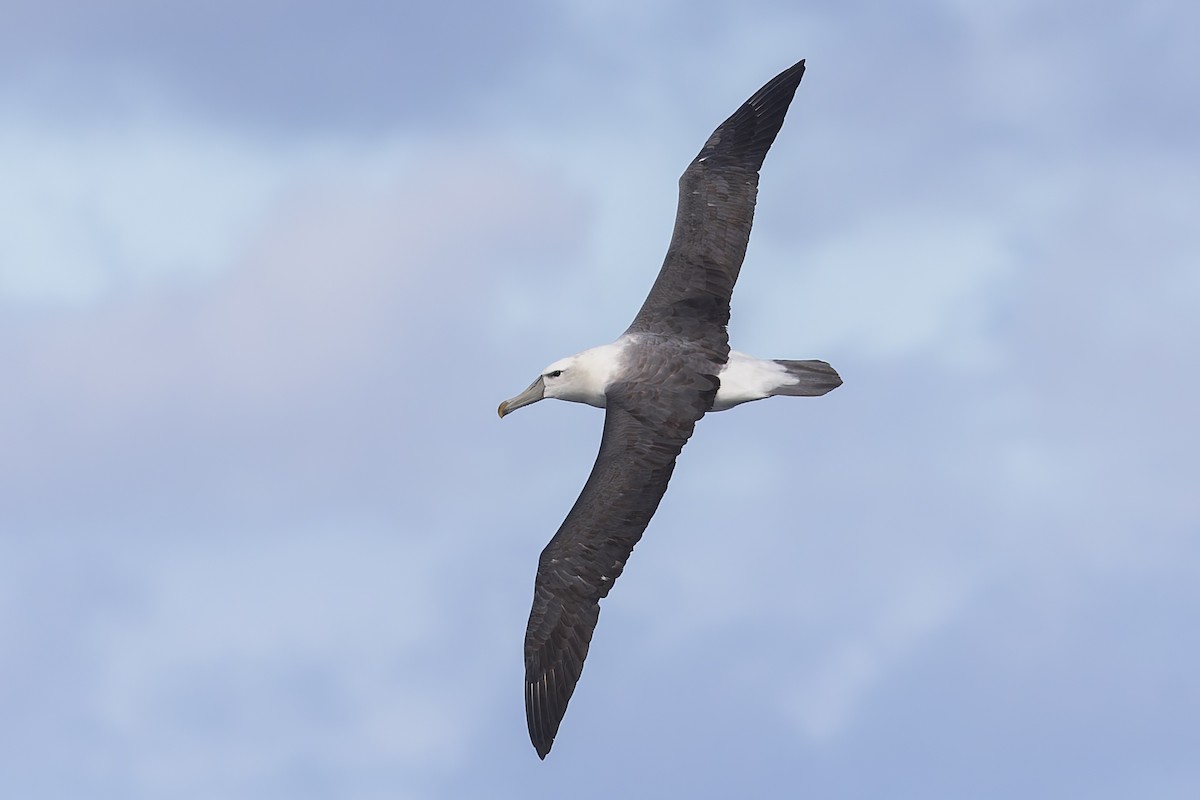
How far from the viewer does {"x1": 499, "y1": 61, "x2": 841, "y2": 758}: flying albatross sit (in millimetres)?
16109

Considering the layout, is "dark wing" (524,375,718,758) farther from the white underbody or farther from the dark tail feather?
the dark tail feather

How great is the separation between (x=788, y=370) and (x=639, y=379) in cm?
153

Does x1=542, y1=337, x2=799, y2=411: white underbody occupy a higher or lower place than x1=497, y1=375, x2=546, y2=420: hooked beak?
lower

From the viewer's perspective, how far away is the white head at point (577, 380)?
17.3m

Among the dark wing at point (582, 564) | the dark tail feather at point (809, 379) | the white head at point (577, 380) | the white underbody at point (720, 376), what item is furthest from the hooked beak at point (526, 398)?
the dark tail feather at point (809, 379)


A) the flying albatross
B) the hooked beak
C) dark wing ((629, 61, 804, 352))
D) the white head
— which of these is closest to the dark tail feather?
the flying albatross

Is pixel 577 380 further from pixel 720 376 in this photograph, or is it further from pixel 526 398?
pixel 720 376

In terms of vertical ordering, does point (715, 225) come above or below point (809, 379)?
above

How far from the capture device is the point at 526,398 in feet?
59.4

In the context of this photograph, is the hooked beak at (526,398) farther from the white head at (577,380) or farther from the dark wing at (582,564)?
the dark wing at (582,564)

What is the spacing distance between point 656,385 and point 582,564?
1890 millimetres

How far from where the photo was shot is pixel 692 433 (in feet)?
54.9

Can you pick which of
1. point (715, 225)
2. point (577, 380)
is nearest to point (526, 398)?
point (577, 380)

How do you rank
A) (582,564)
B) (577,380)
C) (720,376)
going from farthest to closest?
1. (577,380)
2. (720,376)
3. (582,564)
